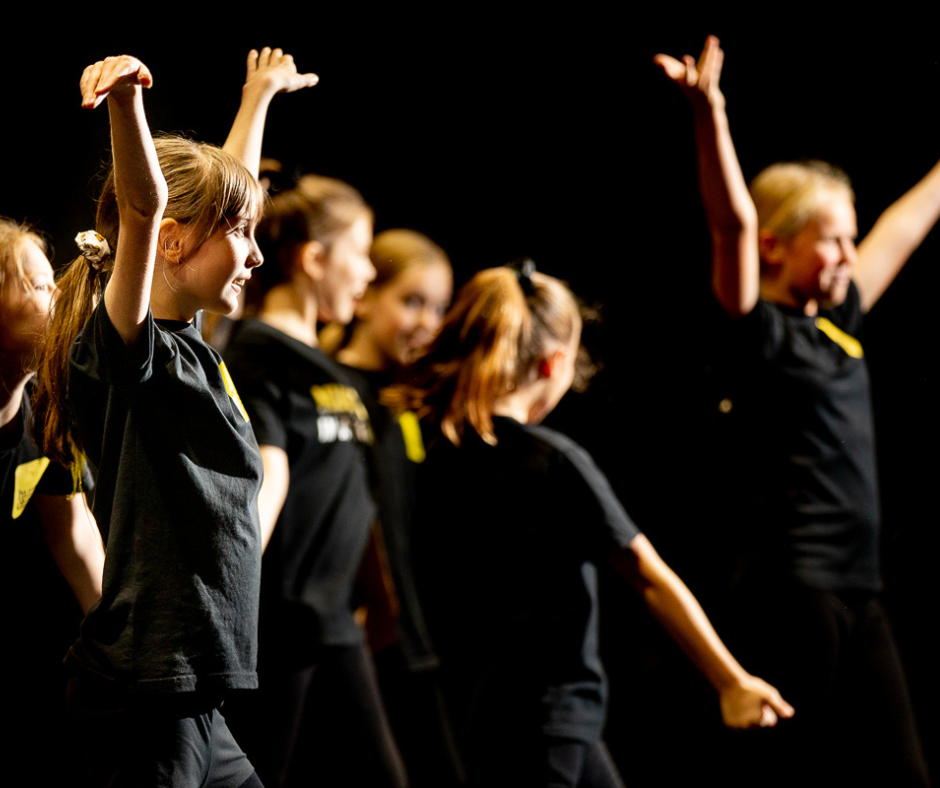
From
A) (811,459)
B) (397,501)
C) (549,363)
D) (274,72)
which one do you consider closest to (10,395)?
(274,72)

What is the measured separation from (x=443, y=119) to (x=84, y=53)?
33.6 inches

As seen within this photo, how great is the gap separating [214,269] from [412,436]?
1.95 metres

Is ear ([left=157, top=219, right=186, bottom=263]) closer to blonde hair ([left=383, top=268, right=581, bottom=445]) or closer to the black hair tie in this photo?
blonde hair ([left=383, top=268, right=581, bottom=445])

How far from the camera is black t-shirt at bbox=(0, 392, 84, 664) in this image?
1.34 m

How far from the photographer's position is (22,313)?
1312 millimetres

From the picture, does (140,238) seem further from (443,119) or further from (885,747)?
(885,747)

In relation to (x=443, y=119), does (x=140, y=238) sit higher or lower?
lower

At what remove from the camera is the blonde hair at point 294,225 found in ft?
7.34

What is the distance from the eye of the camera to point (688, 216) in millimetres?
2688

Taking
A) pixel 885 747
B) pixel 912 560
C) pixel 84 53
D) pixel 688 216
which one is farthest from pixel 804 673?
pixel 84 53

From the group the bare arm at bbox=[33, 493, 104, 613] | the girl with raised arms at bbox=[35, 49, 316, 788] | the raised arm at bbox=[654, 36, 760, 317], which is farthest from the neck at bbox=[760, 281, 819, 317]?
the bare arm at bbox=[33, 493, 104, 613]

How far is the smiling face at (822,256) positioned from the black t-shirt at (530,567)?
0.75 m

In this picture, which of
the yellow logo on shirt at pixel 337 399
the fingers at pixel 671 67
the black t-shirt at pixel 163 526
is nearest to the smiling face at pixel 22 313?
the black t-shirt at pixel 163 526

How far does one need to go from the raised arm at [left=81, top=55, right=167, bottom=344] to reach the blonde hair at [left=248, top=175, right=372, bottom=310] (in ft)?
3.92
